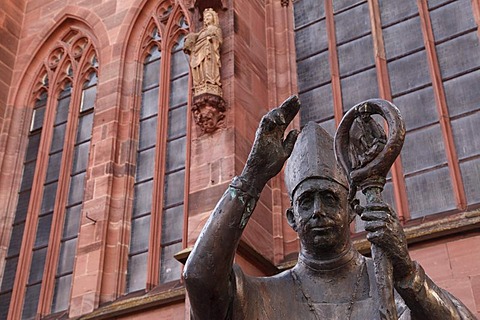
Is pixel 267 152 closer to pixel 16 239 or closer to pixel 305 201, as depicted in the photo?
pixel 305 201

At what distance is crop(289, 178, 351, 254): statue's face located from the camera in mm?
2436

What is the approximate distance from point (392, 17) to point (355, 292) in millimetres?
6501

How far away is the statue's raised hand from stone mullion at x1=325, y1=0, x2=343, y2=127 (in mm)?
5677

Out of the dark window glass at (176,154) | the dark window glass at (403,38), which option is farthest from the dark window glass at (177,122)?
the dark window glass at (403,38)

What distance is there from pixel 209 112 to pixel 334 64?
174cm

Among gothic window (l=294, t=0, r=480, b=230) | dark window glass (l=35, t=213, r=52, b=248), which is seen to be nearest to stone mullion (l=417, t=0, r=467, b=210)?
gothic window (l=294, t=0, r=480, b=230)

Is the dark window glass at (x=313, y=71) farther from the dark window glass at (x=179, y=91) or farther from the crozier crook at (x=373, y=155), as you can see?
the crozier crook at (x=373, y=155)

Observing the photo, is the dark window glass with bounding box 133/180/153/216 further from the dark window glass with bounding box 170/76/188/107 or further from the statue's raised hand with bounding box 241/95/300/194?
the statue's raised hand with bounding box 241/95/300/194

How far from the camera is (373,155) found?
2.34m

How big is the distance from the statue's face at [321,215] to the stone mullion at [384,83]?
4633 millimetres

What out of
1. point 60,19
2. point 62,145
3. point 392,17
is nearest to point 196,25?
point 392,17

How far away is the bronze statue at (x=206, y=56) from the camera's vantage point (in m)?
7.99

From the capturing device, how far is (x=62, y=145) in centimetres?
1032

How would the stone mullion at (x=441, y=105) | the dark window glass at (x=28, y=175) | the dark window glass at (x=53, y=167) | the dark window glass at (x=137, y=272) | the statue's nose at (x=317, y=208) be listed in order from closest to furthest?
the statue's nose at (x=317, y=208), the stone mullion at (x=441, y=105), the dark window glass at (x=137, y=272), the dark window glass at (x=53, y=167), the dark window glass at (x=28, y=175)
